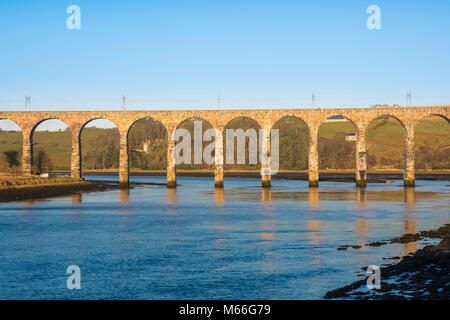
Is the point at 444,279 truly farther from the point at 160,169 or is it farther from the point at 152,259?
the point at 160,169

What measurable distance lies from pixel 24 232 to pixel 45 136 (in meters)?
171

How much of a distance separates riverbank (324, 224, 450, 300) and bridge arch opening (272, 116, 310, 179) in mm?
101631

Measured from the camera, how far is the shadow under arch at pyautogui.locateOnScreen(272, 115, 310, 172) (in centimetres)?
12625

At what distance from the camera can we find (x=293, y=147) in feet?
426

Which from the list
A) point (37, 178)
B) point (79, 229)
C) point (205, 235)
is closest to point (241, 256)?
point (205, 235)

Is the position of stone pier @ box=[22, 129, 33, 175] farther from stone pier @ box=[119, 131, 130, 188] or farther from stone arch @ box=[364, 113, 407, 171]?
stone arch @ box=[364, 113, 407, 171]

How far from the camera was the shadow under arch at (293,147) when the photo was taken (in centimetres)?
12625

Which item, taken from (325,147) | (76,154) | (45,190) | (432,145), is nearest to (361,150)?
(76,154)

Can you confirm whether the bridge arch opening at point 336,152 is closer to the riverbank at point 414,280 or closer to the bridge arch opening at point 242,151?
the bridge arch opening at point 242,151

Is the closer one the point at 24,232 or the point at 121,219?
the point at 24,232

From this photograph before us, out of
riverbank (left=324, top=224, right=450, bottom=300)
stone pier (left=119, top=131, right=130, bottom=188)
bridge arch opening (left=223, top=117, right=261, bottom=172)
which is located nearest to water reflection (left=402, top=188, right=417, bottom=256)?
riverbank (left=324, top=224, right=450, bottom=300)

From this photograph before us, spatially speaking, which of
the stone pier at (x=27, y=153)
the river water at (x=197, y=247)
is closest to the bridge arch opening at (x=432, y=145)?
the stone pier at (x=27, y=153)

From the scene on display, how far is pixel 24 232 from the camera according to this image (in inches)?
1081

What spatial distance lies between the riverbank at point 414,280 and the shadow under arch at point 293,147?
10436 centimetres
